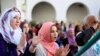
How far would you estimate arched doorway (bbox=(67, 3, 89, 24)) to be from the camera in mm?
28156

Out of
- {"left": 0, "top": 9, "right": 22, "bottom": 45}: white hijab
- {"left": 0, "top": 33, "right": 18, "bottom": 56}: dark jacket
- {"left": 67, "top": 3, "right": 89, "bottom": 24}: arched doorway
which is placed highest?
{"left": 0, "top": 9, "right": 22, "bottom": 45}: white hijab

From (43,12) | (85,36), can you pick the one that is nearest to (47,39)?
(85,36)

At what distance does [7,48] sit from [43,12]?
2393cm

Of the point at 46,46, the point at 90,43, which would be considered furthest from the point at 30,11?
the point at 90,43

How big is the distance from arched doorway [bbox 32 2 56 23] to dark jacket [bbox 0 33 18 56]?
23.5 metres

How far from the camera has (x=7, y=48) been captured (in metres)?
3.95

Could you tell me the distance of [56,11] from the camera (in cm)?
2755

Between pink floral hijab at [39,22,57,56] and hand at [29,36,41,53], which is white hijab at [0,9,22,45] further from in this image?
pink floral hijab at [39,22,57,56]

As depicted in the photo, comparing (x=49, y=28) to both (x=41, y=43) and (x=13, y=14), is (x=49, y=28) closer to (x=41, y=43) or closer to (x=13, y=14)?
(x=41, y=43)

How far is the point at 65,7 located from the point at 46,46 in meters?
23.6

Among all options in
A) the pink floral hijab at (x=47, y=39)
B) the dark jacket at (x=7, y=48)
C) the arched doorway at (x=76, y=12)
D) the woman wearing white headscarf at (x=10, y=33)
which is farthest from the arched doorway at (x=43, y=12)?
the dark jacket at (x=7, y=48)

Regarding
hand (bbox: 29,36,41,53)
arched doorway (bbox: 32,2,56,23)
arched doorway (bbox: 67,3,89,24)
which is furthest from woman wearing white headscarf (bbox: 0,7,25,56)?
arched doorway (bbox: 67,3,89,24)

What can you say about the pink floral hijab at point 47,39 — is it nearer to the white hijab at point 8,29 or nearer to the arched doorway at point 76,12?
the white hijab at point 8,29

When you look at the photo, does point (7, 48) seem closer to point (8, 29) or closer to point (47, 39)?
point (8, 29)
